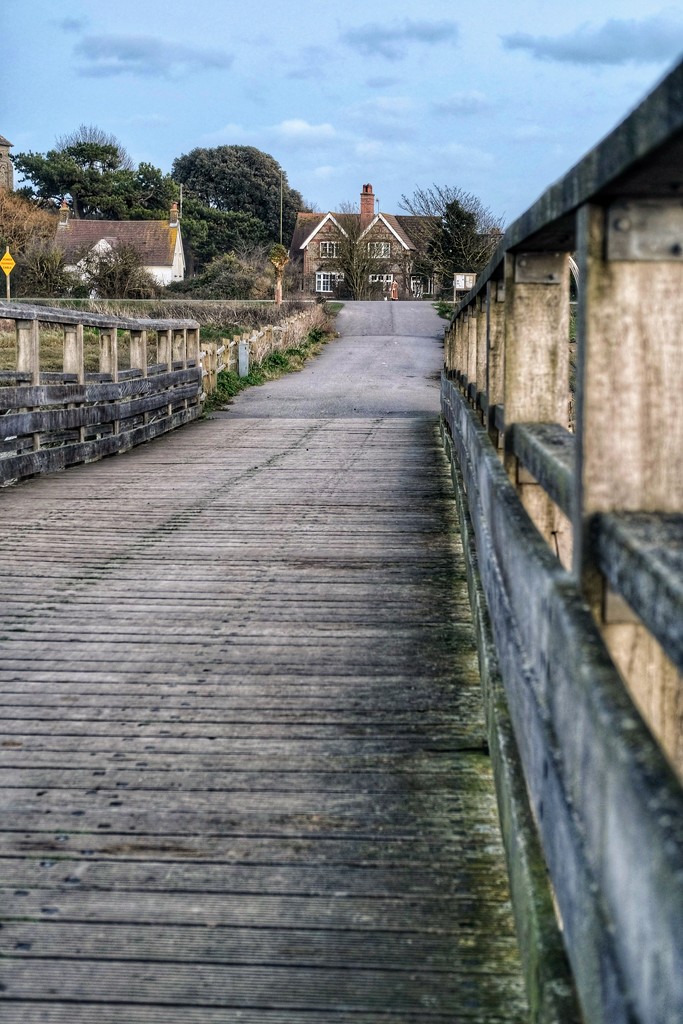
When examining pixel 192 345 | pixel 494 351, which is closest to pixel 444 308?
pixel 192 345

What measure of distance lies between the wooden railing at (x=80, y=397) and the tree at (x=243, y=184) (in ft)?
234

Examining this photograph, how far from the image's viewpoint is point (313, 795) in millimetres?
3461

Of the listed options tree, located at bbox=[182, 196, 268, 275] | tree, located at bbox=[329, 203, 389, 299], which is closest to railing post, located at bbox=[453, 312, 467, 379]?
tree, located at bbox=[329, 203, 389, 299]

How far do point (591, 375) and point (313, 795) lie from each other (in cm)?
172

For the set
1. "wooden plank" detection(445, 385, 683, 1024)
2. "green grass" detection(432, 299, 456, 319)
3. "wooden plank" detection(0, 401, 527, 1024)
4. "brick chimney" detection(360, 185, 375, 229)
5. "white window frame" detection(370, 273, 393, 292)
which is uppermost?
"brick chimney" detection(360, 185, 375, 229)

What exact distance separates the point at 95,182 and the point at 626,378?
82851mm

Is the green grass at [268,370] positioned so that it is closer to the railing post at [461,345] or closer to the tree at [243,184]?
the railing post at [461,345]

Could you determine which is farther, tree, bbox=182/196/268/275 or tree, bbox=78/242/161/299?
tree, bbox=182/196/268/275

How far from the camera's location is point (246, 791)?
11.4 feet

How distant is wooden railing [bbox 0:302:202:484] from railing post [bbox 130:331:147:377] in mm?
12

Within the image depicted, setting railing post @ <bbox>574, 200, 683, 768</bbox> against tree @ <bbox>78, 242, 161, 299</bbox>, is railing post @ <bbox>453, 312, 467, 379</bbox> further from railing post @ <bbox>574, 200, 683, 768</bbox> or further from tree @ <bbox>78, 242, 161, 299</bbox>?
tree @ <bbox>78, 242, 161, 299</bbox>

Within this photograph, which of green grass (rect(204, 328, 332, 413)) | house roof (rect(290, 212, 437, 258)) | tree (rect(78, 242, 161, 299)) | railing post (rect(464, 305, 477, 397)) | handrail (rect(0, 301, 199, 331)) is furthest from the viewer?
house roof (rect(290, 212, 437, 258))

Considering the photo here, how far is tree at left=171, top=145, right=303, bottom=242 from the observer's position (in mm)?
86375

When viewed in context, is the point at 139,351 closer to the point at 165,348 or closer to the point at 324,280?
the point at 165,348
